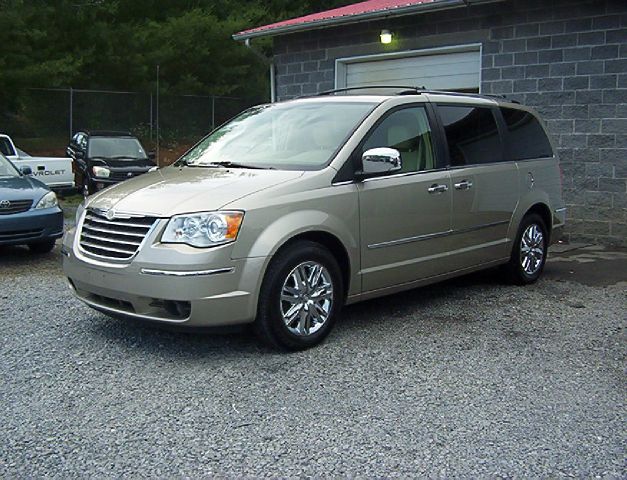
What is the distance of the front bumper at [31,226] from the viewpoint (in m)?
8.31

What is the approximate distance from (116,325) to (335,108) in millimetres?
2431

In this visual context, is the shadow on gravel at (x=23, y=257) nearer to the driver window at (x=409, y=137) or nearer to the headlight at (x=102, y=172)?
the driver window at (x=409, y=137)

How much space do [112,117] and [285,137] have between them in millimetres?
19756

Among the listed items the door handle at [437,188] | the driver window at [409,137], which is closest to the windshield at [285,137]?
the driver window at [409,137]

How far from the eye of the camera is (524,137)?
729 cm

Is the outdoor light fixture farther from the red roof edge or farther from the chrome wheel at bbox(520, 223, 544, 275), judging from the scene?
the chrome wheel at bbox(520, 223, 544, 275)

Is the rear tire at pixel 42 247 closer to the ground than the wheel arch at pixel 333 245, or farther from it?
closer to the ground

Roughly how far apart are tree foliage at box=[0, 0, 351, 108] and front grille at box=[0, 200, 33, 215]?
15106 millimetres

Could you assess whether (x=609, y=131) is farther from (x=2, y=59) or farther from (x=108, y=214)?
(x=2, y=59)

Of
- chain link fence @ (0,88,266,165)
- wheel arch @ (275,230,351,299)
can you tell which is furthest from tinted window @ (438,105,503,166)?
chain link fence @ (0,88,266,165)

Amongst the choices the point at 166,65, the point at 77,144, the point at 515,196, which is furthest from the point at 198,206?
the point at 166,65

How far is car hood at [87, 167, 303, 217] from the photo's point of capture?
4.76 m

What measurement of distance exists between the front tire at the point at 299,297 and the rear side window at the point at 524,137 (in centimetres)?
274

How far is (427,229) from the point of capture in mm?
5938
